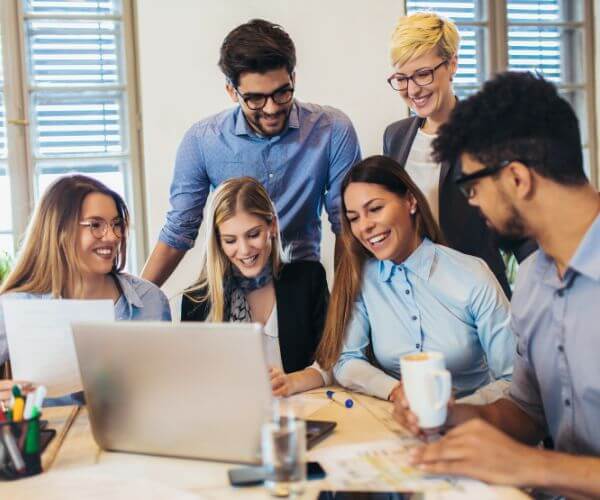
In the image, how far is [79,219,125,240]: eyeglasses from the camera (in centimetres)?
192

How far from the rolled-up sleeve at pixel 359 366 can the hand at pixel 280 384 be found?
0.13 metres

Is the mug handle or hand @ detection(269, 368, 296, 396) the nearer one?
the mug handle

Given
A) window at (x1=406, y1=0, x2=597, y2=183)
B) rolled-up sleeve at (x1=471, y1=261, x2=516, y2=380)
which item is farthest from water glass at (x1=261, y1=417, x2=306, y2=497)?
window at (x1=406, y1=0, x2=597, y2=183)

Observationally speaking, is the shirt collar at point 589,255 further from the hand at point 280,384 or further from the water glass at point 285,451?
the hand at point 280,384

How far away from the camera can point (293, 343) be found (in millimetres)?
2078

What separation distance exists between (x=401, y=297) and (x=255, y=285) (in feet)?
1.65

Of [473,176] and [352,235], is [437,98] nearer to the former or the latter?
[352,235]

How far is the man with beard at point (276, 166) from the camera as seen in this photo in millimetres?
2418

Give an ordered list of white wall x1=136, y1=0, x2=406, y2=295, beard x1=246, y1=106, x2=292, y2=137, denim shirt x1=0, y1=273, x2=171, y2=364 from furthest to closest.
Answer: white wall x1=136, y1=0, x2=406, y2=295
beard x1=246, y1=106, x2=292, y2=137
denim shirt x1=0, y1=273, x2=171, y2=364

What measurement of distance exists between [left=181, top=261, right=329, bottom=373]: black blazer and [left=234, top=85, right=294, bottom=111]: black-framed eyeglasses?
504 millimetres

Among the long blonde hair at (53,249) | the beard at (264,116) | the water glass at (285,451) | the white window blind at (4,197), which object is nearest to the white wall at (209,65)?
the white window blind at (4,197)

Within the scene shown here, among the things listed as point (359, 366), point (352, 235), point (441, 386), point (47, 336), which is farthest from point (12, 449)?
point (352, 235)

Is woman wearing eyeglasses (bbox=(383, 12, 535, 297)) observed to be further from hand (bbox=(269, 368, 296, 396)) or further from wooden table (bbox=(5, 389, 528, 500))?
wooden table (bbox=(5, 389, 528, 500))

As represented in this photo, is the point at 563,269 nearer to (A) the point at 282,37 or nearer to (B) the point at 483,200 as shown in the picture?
(B) the point at 483,200
